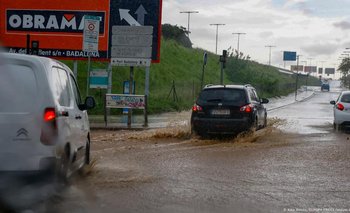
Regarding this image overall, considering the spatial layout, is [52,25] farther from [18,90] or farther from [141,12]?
[18,90]

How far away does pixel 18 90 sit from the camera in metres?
6.23

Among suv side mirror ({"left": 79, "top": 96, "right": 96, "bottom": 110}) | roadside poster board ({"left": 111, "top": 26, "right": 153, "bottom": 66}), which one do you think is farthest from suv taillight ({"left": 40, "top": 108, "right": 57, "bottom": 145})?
roadside poster board ({"left": 111, "top": 26, "right": 153, "bottom": 66})

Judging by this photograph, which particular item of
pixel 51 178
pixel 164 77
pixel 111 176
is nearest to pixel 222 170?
pixel 111 176

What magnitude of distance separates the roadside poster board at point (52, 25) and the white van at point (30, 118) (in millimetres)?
18978

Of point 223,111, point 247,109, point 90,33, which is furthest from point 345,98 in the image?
point 90,33

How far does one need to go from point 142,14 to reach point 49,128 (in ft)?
59.8

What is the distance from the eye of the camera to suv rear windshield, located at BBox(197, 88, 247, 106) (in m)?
15.5

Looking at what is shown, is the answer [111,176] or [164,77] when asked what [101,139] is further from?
[164,77]

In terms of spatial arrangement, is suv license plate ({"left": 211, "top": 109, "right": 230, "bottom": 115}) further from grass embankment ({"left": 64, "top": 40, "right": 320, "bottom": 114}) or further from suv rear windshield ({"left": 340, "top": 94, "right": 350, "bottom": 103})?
→ grass embankment ({"left": 64, "top": 40, "right": 320, "bottom": 114})

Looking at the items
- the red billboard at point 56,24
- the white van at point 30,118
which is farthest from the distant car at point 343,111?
the white van at point 30,118

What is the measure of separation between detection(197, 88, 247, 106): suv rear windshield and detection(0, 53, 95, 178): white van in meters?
8.94

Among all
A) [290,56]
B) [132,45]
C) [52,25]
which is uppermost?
[290,56]

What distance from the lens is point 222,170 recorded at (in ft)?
34.4

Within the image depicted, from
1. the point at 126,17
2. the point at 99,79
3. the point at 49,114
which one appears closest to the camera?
the point at 49,114
